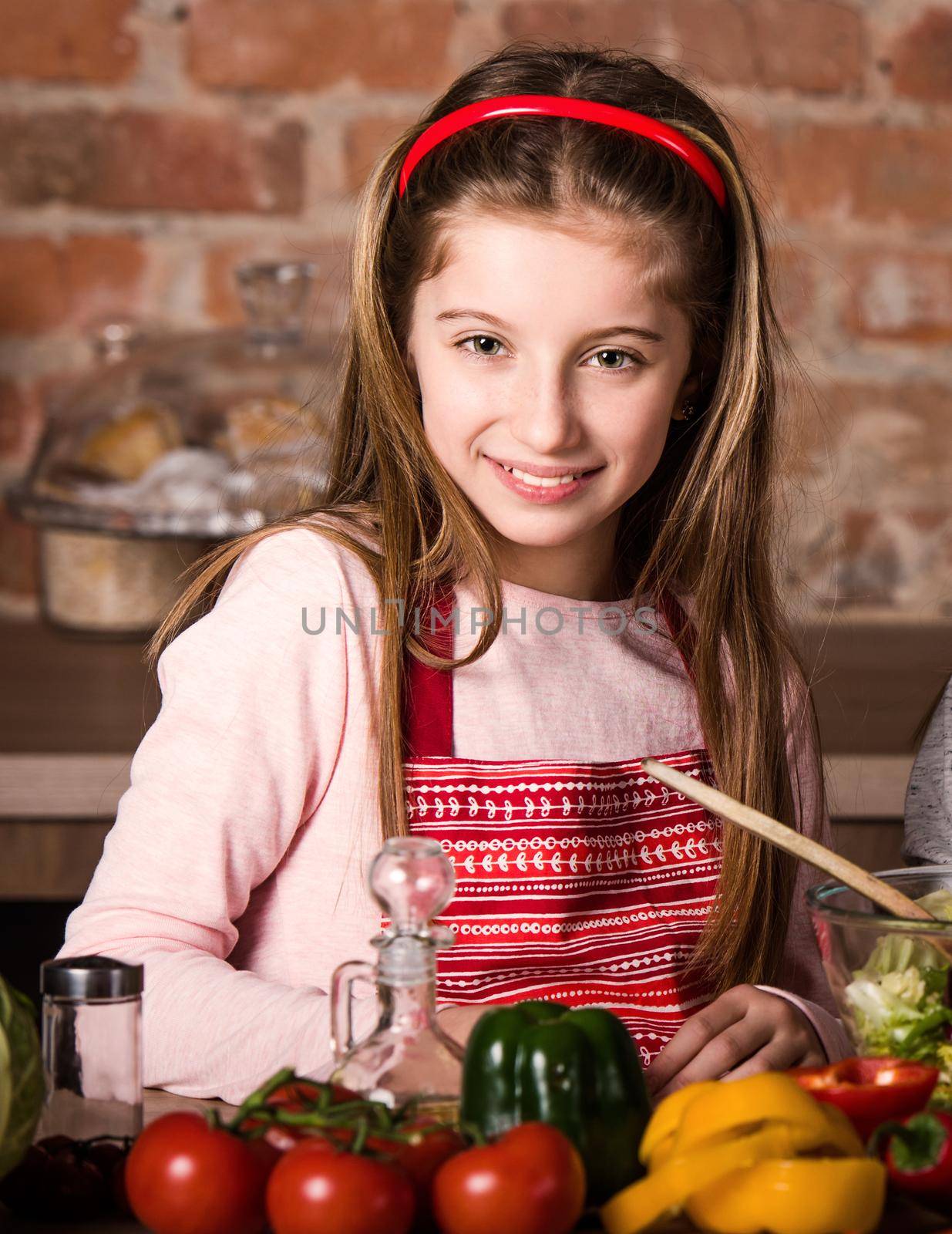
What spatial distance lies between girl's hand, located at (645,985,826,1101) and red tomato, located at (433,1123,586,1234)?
281 millimetres

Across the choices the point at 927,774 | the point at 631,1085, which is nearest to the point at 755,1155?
the point at 631,1085

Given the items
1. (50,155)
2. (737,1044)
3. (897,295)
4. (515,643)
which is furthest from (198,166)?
(737,1044)

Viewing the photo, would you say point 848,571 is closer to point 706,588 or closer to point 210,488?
point 210,488

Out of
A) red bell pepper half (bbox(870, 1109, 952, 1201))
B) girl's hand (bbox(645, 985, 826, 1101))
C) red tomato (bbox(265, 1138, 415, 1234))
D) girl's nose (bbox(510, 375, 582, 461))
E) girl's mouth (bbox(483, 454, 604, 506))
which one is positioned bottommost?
girl's hand (bbox(645, 985, 826, 1101))

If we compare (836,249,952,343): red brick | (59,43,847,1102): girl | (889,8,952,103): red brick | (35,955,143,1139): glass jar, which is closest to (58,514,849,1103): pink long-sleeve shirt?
(59,43,847,1102): girl

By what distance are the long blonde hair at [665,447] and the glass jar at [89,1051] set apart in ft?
1.26

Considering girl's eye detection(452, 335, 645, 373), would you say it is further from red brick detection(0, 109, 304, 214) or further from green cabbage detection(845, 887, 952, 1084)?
red brick detection(0, 109, 304, 214)

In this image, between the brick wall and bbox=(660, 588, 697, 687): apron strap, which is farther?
the brick wall

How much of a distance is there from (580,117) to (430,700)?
0.40 metres

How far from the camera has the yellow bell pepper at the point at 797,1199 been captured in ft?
1.79

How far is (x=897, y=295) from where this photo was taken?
2.20 m

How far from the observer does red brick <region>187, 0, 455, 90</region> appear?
2.10m

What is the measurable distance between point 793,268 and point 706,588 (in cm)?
112

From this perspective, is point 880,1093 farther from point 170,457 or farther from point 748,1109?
point 170,457
